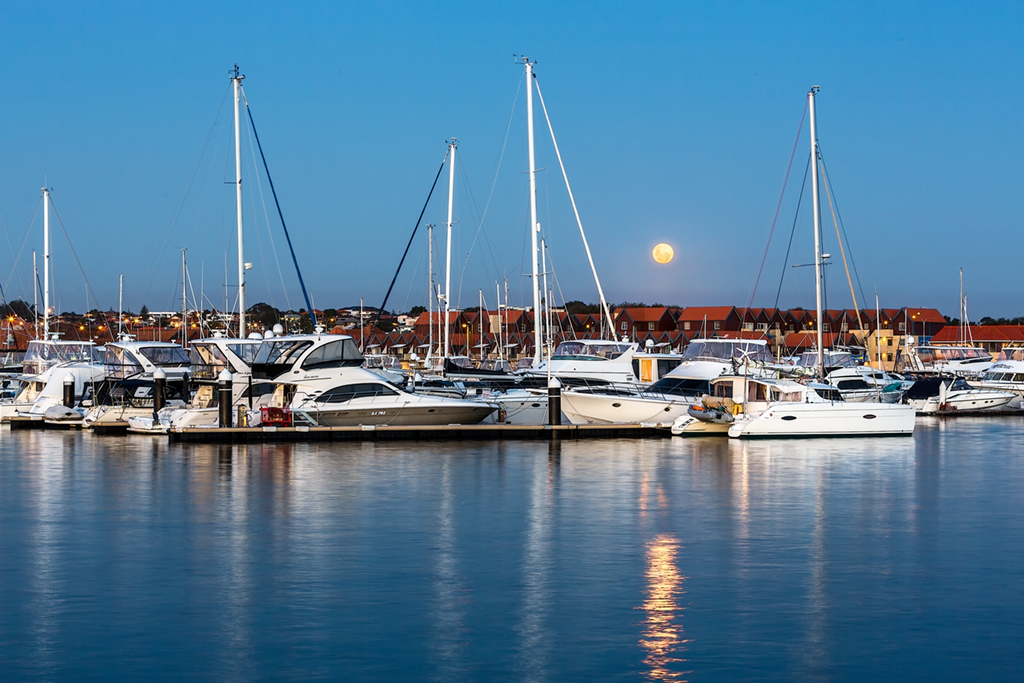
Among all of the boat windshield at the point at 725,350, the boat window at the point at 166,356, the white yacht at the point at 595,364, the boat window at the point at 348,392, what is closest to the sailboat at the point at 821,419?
the boat windshield at the point at 725,350

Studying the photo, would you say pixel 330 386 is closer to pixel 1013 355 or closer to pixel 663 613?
pixel 663 613

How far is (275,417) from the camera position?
34.2 metres

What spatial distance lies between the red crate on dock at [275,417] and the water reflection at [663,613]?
1788 cm

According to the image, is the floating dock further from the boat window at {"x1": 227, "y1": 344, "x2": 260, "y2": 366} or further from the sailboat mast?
the sailboat mast

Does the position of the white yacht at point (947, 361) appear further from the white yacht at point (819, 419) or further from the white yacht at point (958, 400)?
the white yacht at point (819, 419)

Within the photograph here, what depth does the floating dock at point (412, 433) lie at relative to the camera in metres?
33.9

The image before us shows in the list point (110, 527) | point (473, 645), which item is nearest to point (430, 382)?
point (110, 527)

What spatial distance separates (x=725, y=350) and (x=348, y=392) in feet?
48.5

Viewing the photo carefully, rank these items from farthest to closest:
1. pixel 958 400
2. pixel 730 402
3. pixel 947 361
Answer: pixel 947 361 → pixel 958 400 → pixel 730 402

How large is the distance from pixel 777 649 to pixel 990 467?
68.4 feet

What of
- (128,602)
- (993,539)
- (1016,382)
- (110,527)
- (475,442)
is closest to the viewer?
(128,602)

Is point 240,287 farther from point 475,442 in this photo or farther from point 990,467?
point 990,467

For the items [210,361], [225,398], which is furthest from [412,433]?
[210,361]

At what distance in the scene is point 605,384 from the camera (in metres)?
42.1
